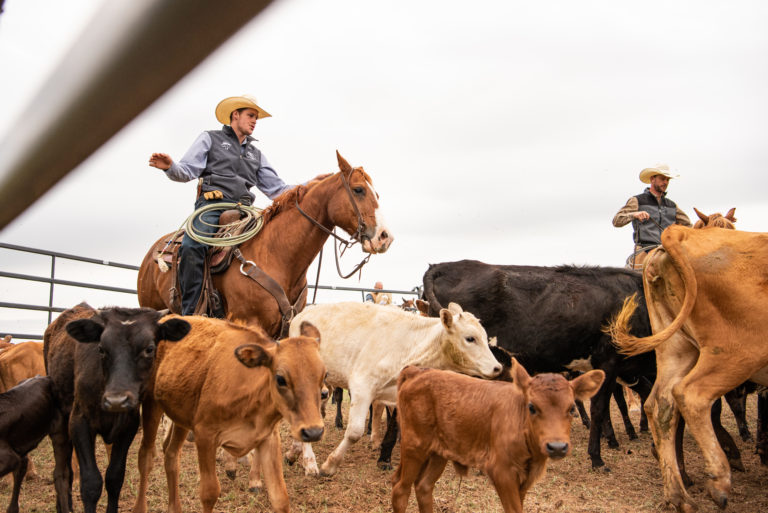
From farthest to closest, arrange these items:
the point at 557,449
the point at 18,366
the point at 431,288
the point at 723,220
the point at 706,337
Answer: the point at 431,288 → the point at 723,220 → the point at 18,366 → the point at 706,337 → the point at 557,449

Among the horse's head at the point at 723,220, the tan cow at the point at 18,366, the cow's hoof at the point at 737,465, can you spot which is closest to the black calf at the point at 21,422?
the tan cow at the point at 18,366

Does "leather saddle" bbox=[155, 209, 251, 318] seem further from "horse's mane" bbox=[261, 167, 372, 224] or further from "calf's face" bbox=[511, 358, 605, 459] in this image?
"calf's face" bbox=[511, 358, 605, 459]

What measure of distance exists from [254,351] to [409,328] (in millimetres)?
2998

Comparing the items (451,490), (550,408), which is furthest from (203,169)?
(550,408)

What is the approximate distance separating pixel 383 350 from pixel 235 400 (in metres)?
2.61

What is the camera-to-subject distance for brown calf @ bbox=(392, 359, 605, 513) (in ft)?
13.7

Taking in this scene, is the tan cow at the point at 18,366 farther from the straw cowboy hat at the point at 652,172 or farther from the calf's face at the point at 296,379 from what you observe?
the straw cowboy hat at the point at 652,172

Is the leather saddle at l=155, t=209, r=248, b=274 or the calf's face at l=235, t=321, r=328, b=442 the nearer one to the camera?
the calf's face at l=235, t=321, r=328, b=442

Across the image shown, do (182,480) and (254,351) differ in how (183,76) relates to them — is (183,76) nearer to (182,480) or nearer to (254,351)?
(254,351)

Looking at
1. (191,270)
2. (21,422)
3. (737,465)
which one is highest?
(191,270)

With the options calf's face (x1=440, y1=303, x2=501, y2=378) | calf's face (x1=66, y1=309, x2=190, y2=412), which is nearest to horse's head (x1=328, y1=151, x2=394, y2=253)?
calf's face (x1=440, y1=303, x2=501, y2=378)

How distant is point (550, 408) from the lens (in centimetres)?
412

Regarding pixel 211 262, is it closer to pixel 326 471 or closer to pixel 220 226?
pixel 220 226

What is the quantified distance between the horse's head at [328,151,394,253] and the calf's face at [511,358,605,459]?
2.36m
